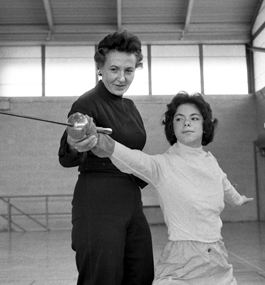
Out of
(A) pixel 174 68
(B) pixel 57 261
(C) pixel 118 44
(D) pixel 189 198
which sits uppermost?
(A) pixel 174 68

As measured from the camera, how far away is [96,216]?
249cm

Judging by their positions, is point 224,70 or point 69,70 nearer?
point 69,70

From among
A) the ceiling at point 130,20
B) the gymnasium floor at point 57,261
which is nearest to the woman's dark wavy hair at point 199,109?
the gymnasium floor at point 57,261

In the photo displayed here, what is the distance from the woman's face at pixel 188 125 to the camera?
2.59 m

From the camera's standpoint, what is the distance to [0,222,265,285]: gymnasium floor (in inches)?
238

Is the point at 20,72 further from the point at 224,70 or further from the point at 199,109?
the point at 199,109

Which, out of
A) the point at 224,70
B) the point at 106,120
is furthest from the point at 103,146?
the point at 224,70

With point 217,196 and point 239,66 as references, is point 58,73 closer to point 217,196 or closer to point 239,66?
point 239,66

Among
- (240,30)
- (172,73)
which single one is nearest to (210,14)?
(240,30)

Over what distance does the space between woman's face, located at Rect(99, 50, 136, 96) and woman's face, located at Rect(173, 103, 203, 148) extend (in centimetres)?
33

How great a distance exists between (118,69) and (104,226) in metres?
0.80

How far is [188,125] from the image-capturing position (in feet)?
8.52

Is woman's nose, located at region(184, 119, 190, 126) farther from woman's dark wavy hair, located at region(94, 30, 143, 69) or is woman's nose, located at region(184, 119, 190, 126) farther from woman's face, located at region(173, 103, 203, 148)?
woman's dark wavy hair, located at region(94, 30, 143, 69)

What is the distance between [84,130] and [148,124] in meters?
15.0
